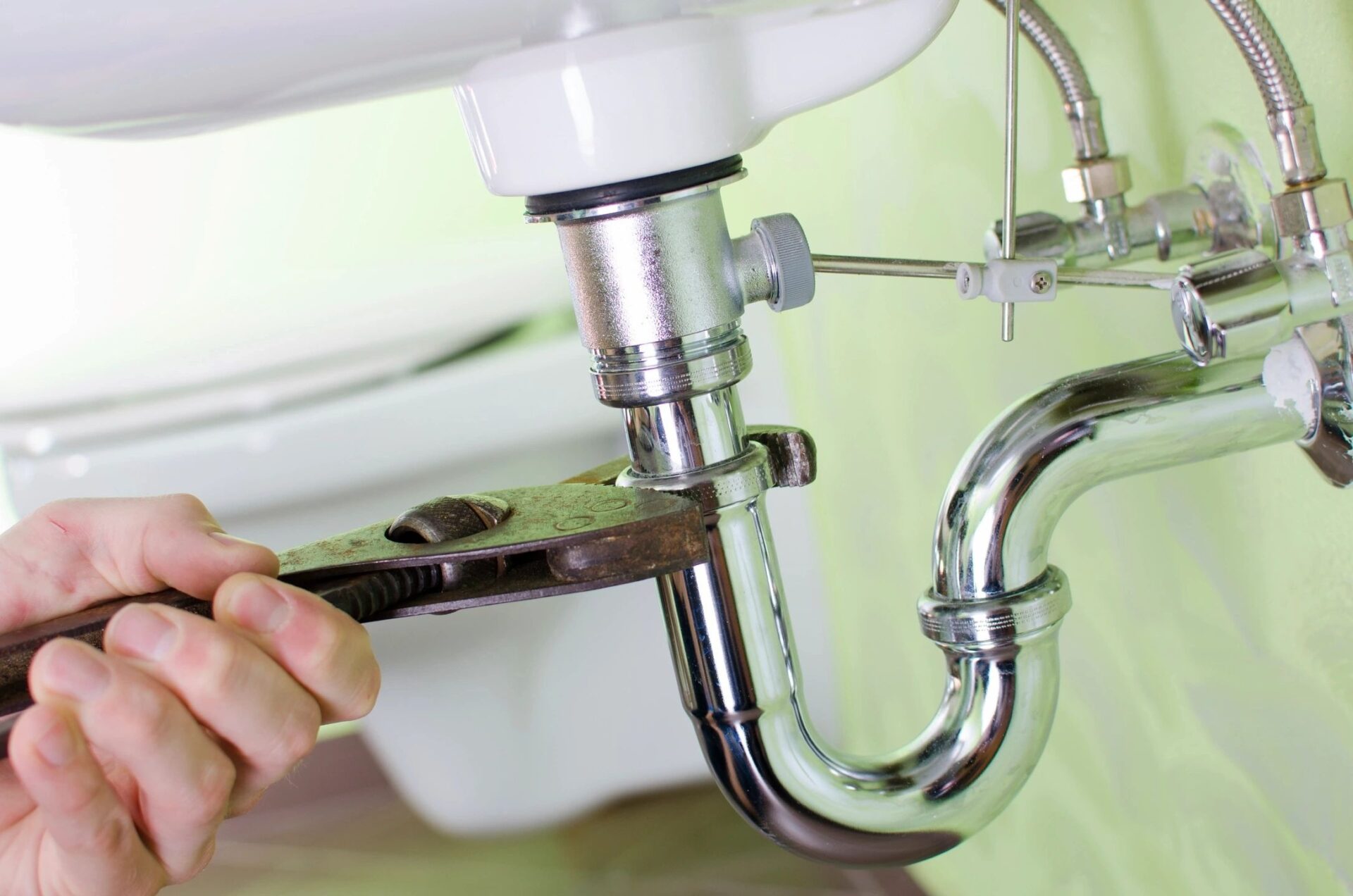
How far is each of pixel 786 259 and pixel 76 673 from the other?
23cm

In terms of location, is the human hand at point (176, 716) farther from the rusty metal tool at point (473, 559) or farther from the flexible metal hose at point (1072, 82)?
the flexible metal hose at point (1072, 82)

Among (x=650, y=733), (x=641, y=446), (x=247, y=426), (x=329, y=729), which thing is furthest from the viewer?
(x=329, y=729)

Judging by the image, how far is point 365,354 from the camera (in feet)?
3.72

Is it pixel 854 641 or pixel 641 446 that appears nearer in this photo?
pixel 641 446

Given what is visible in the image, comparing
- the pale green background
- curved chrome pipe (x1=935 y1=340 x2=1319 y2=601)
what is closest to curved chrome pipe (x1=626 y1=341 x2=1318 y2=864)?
curved chrome pipe (x1=935 y1=340 x2=1319 y2=601)

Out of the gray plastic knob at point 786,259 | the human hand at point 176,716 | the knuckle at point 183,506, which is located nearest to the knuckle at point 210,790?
the human hand at point 176,716

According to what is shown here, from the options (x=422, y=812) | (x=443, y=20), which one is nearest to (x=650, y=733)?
(x=422, y=812)

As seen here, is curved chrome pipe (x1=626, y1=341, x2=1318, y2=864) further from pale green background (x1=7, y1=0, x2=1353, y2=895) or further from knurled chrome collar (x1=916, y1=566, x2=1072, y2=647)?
pale green background (x1=7, y1=0, x2=1353, y2=895)

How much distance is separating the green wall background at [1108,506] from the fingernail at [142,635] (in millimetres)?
407

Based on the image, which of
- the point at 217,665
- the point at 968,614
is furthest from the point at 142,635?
the point at 968,614

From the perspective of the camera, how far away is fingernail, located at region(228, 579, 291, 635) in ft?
1.07

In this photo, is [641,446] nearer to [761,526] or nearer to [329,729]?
[761,526]

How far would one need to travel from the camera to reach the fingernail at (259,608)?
0.33 meters

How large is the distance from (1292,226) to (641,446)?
0.72 ft
